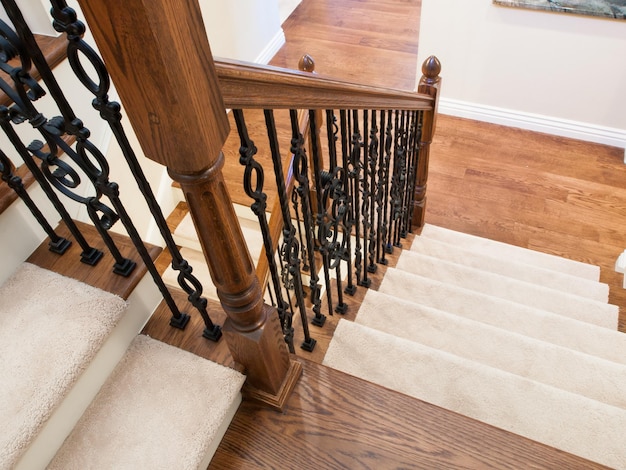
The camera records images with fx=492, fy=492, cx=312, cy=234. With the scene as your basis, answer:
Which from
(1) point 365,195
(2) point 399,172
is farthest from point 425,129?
(1) point 365,195

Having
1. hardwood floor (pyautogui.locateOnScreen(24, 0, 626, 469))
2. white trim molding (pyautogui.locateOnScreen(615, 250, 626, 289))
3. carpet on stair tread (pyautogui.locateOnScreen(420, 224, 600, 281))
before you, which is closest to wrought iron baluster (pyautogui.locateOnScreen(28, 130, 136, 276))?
hardwood floor (pyautogui.locateOnScreen(24, 0, 626, 469))

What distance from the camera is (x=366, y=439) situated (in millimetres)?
1249

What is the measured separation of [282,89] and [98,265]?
704mm

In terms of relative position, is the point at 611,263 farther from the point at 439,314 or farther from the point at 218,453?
the point at 218,453

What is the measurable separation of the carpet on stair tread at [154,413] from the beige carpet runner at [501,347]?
0.53 meters

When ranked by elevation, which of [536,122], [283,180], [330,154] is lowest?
[536,122]

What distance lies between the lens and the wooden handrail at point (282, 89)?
780 mm

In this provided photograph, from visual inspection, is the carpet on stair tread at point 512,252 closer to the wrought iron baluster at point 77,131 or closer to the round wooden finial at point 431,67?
the round wooden finial at point 431,67

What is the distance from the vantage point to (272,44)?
4.57 meters

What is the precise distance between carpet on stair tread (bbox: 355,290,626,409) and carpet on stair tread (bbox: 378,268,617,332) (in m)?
0.24

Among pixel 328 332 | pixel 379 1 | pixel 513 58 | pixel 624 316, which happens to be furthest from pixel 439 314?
pixel 379 1

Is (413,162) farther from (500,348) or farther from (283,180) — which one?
(283,180)

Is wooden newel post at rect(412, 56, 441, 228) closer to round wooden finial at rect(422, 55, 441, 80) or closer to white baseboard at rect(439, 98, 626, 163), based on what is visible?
round wooden finial at rect(422, 55, 441, 80)

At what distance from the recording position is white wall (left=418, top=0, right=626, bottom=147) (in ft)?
11.0
